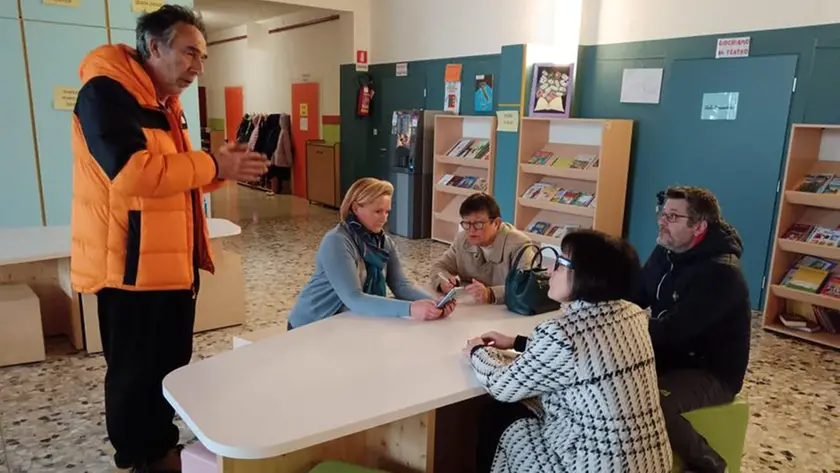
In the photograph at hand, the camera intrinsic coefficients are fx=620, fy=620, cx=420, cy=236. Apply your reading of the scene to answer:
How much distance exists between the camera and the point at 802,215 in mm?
4406

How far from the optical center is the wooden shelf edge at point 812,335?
158 inches

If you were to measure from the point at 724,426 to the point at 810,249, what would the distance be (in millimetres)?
2579

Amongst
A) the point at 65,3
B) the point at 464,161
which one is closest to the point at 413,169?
the point at 464,161

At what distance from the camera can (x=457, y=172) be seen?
7.09 m

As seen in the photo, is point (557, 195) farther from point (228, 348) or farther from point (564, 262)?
point (564, 262)

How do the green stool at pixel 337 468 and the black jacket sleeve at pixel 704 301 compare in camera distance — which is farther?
the black jacket sleeve at pixel 704 301

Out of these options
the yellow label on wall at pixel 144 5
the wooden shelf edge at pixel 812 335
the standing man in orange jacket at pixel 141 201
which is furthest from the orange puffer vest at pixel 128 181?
the wooden shelf edge at pixel 812 335

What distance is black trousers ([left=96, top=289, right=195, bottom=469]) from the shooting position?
6.91 ft

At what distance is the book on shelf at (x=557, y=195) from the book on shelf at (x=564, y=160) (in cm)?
25

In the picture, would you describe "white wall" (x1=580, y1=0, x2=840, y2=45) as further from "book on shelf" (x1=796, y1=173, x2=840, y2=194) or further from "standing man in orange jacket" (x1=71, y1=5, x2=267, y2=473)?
"standing man in orange jacket" (x1=71, y1=5, x2=267, y2=473)

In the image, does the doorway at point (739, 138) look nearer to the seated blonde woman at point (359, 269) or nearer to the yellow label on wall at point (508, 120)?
the yellow label on wall at point (508, 120)

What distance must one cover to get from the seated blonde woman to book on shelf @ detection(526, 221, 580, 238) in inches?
146

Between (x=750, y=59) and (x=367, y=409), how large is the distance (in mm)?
4412

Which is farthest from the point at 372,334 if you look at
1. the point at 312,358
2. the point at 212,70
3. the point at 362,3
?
the point at 212,70
